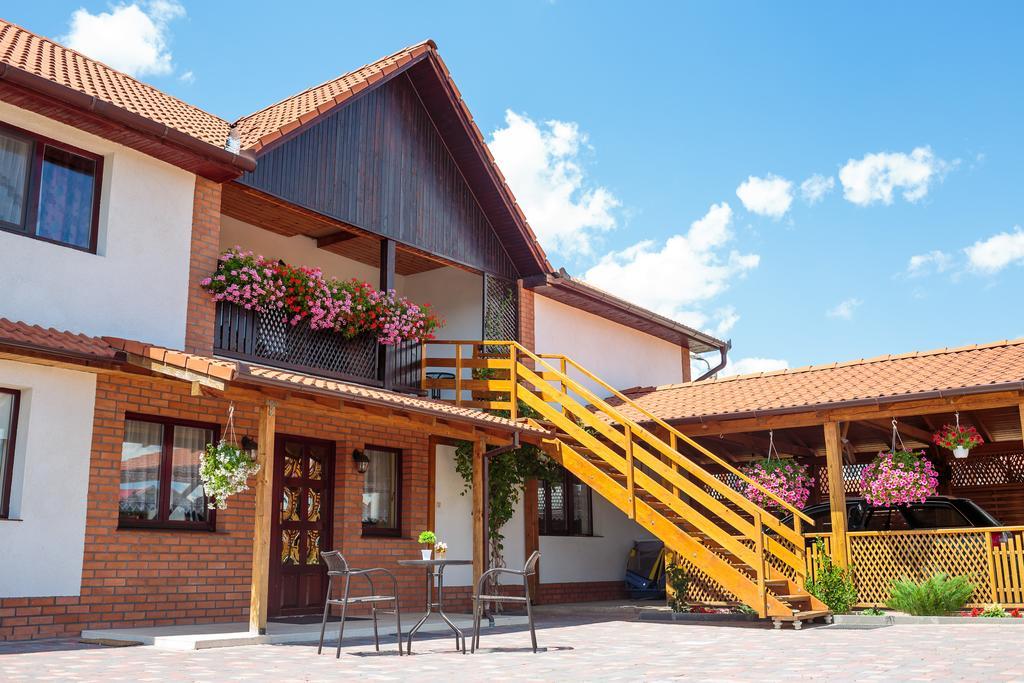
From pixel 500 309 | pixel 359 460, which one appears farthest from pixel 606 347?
pixel 359 460

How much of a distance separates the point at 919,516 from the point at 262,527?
9.58 meters

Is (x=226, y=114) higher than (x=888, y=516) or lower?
higher

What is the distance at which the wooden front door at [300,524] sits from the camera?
12492 millimetres

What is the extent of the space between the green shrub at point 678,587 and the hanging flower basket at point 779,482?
5.08ft

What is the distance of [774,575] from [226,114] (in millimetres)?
10241

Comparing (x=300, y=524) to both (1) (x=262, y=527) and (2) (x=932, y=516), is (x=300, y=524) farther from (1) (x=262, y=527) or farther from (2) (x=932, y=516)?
(2) (x=932, y=516)

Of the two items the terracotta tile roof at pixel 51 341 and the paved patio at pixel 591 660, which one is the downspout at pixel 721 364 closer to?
the paved patio at pixel 591 660

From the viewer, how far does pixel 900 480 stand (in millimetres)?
12758

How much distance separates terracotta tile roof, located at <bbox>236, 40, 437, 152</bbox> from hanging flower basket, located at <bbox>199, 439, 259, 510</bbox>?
13.0 feet

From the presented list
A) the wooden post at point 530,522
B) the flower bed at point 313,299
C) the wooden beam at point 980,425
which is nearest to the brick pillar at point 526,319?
the wooden post at point 530,522

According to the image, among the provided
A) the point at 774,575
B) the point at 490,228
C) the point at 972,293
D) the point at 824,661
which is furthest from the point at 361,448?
the point at 972,293

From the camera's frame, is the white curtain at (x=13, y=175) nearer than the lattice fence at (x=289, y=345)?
Yes

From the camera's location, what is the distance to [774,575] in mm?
12398

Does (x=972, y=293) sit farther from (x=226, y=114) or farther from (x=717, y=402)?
(x=226, y=114)
